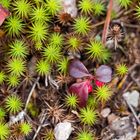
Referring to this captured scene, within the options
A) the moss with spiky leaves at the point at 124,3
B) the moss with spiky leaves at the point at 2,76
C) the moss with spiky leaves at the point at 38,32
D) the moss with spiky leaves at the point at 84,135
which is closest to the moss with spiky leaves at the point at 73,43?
the moss with spiky leaves at the point at 38,32

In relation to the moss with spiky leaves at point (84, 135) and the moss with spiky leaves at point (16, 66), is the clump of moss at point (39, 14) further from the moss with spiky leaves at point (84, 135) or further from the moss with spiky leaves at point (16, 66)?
the moss with spiky leaves at point (84, 135)

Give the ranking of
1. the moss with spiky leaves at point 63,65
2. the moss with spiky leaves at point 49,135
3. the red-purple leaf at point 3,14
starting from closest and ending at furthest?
1. the red-purple leaf at point 3,14
2. the moss with spiky leaves at point 49,135
3. the moss with spiky leaves at point 63,65

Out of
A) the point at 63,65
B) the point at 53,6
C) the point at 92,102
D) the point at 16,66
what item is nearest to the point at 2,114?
the point at 16,66

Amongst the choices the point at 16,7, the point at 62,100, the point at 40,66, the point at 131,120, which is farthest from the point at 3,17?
the point at 131,120

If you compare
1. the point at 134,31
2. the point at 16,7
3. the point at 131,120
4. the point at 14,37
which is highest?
the point at 16,7

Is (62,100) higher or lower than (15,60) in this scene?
lower

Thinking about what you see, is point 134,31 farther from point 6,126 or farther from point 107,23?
point 6,126
